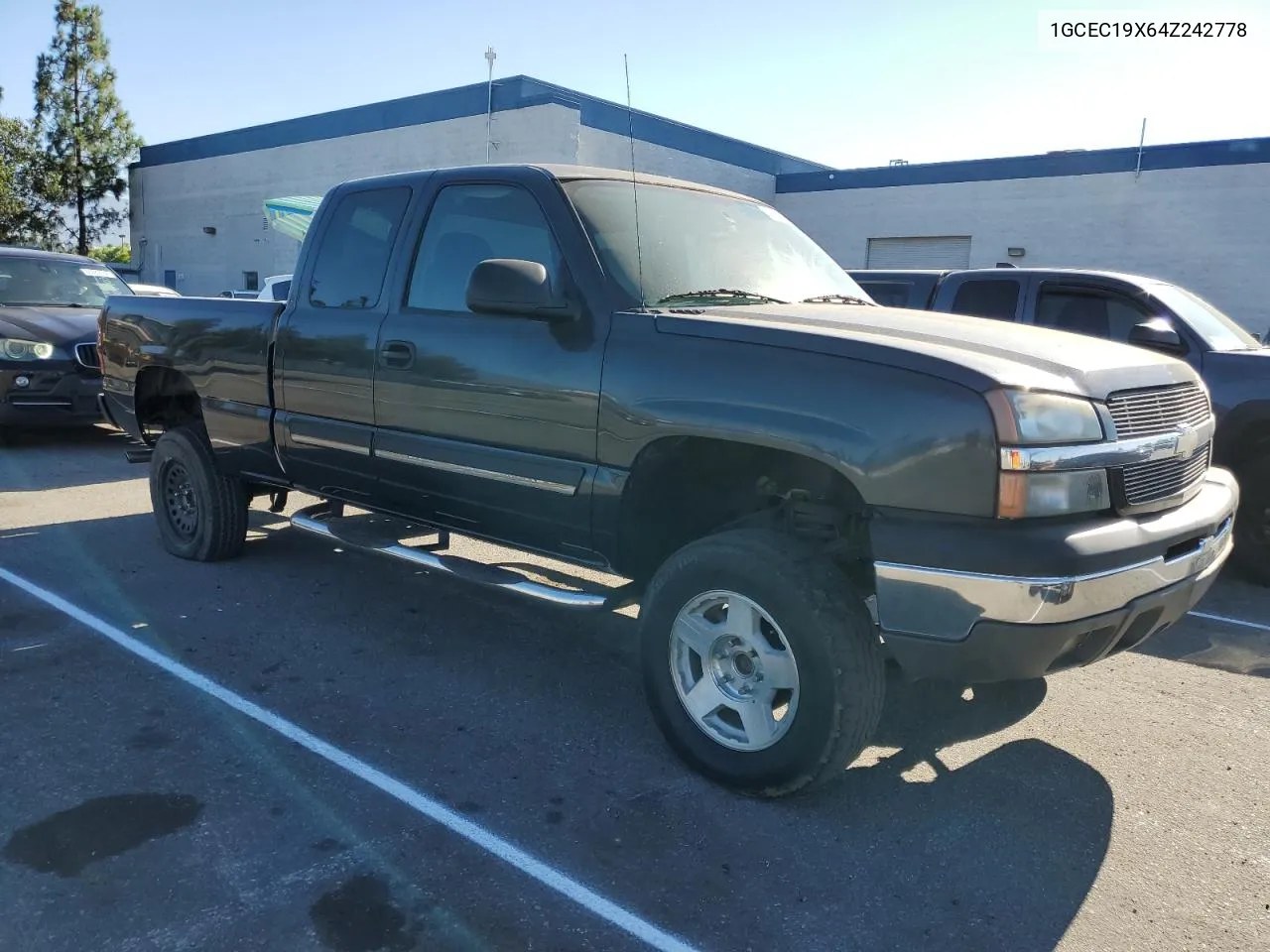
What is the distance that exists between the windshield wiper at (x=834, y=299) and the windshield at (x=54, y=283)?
8732 mm

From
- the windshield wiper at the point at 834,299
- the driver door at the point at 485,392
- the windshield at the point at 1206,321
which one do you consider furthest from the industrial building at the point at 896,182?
the windshield wiper at the point at 834,299

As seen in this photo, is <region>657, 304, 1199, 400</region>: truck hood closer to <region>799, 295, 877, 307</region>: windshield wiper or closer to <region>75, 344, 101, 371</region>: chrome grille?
<region>799, 295, 877, 307</region>: windshield wiper

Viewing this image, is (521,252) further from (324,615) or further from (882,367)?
(324,615)

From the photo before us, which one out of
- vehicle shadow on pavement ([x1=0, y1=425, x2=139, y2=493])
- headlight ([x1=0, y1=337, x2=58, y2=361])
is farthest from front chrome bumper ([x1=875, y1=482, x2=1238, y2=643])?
headlight ([x1=0, y1=337, x2=58, y2=361])

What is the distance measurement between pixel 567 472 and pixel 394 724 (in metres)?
1.19

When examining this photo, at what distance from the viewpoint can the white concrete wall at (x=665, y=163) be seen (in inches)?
794

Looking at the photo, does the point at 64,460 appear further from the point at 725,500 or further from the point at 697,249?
the point at 725,500

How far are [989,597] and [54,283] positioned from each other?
1129cm

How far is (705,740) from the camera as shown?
131 inches

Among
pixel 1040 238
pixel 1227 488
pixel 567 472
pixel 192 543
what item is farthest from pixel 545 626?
pixel 1040 238

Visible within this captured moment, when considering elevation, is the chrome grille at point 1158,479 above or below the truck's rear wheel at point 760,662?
above

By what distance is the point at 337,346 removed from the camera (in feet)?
15.1

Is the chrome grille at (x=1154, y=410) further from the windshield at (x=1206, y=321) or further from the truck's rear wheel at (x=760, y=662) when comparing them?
the windshield at (x=1206, y=321)

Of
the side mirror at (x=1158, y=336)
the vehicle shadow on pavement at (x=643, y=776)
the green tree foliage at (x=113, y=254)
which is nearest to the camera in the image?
the vehicle shadow on pavement at (x=643, y=776)
